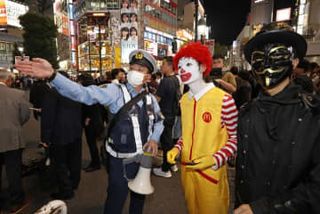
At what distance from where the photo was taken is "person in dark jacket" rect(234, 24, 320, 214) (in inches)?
51.9

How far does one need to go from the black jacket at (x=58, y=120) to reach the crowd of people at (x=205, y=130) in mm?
17

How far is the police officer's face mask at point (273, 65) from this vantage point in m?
1.54

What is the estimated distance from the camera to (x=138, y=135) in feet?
8.98

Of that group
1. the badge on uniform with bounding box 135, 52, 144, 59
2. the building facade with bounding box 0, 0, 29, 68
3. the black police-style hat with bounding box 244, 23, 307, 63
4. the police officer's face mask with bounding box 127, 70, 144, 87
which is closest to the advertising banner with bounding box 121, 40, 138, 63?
the building facade with bounding box 0, 0, 29, 68

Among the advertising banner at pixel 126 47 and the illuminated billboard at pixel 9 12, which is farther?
the advertising banner at pixel 126 47

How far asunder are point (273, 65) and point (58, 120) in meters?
3.80

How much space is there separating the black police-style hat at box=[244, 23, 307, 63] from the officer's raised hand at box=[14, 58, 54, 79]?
63.5 inches

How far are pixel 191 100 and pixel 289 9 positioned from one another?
6151 centimetres

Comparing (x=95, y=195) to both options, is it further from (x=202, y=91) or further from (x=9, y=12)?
(x=9, y=12)

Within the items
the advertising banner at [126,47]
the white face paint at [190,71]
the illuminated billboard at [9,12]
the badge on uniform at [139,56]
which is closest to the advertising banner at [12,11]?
the illuminated billboard at [9,12]

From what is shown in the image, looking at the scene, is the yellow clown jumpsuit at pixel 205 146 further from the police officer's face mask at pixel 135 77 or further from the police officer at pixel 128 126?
the police officer's face mask at pixel 135 77

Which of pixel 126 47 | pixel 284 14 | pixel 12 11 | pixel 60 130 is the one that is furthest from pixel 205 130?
pixel 284 14

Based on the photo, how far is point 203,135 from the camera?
7.84 feet

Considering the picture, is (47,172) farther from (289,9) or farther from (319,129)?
(289,9)
